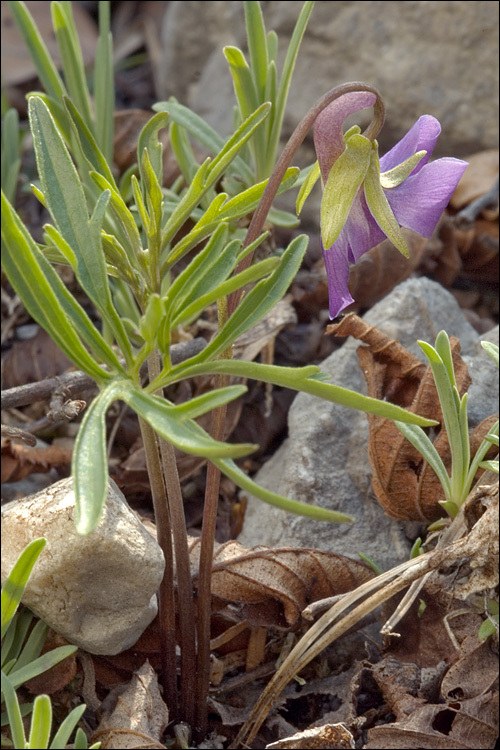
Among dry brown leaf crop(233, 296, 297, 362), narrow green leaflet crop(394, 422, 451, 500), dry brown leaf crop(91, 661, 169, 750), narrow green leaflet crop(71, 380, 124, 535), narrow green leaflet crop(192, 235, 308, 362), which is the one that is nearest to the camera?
narrow green leaflet crop(71, 380, 124, 535)

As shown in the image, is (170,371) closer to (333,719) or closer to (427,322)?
(333,719)

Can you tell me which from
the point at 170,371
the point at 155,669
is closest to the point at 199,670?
the point at 155,669

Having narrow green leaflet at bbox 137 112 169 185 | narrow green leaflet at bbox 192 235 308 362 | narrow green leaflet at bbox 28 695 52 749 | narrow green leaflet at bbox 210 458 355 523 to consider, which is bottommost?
narrow green leaflet at bbox 28 695 52 749

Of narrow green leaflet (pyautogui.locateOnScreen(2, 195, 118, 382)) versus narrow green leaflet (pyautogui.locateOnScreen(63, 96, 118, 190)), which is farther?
narrow green leaflet (pyautogui.locateOnScreen(63, 96, 118, 190))

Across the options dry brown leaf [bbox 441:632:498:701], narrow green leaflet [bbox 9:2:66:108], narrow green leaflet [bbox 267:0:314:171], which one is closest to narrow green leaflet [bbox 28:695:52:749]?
dry brown leaf [bbox 441:632:498:701]

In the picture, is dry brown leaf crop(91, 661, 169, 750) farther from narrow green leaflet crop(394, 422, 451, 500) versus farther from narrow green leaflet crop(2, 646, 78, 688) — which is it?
narrow green leaflet crop(394, 422, 451, 500)
